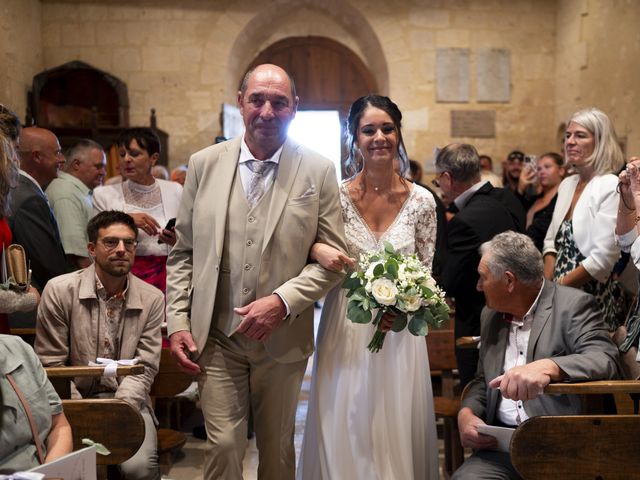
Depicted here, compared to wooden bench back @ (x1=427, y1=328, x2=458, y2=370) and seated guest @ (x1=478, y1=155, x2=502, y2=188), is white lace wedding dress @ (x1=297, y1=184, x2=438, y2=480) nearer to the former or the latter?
wooden bench back @ (x1=427, y1=328, x2=458, y2=370)

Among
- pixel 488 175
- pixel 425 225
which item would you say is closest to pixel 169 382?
pixel 425 225

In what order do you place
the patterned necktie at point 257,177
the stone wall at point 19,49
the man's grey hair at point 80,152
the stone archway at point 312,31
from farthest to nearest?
the stone archway at point 312,31 < the stone wall at point 19,49 < the man's grey hair at point 80,152 < the patterned necktie at point 257,177

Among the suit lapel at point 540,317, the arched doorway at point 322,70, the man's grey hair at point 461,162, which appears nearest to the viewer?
the suit lapel at point 540,317

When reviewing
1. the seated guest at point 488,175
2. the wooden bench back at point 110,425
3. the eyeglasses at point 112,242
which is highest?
the seated guest at point 488,175

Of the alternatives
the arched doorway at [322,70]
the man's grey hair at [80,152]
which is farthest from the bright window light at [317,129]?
the man's grey hair at [80,152]

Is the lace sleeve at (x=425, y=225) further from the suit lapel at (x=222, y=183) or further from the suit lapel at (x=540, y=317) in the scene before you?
the suit lapel at (x=222, y=183)

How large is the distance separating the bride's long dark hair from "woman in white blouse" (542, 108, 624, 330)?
3.67ft

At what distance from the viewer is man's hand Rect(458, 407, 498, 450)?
118 inches

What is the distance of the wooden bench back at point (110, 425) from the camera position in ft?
9.39

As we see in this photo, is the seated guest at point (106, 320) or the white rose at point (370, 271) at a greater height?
the white rose at point (370, 271)

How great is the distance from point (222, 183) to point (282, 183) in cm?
22

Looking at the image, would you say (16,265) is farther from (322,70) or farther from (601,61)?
(322,70)

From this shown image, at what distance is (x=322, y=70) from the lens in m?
11.8

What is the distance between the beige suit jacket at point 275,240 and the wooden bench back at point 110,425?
1.16 ft
